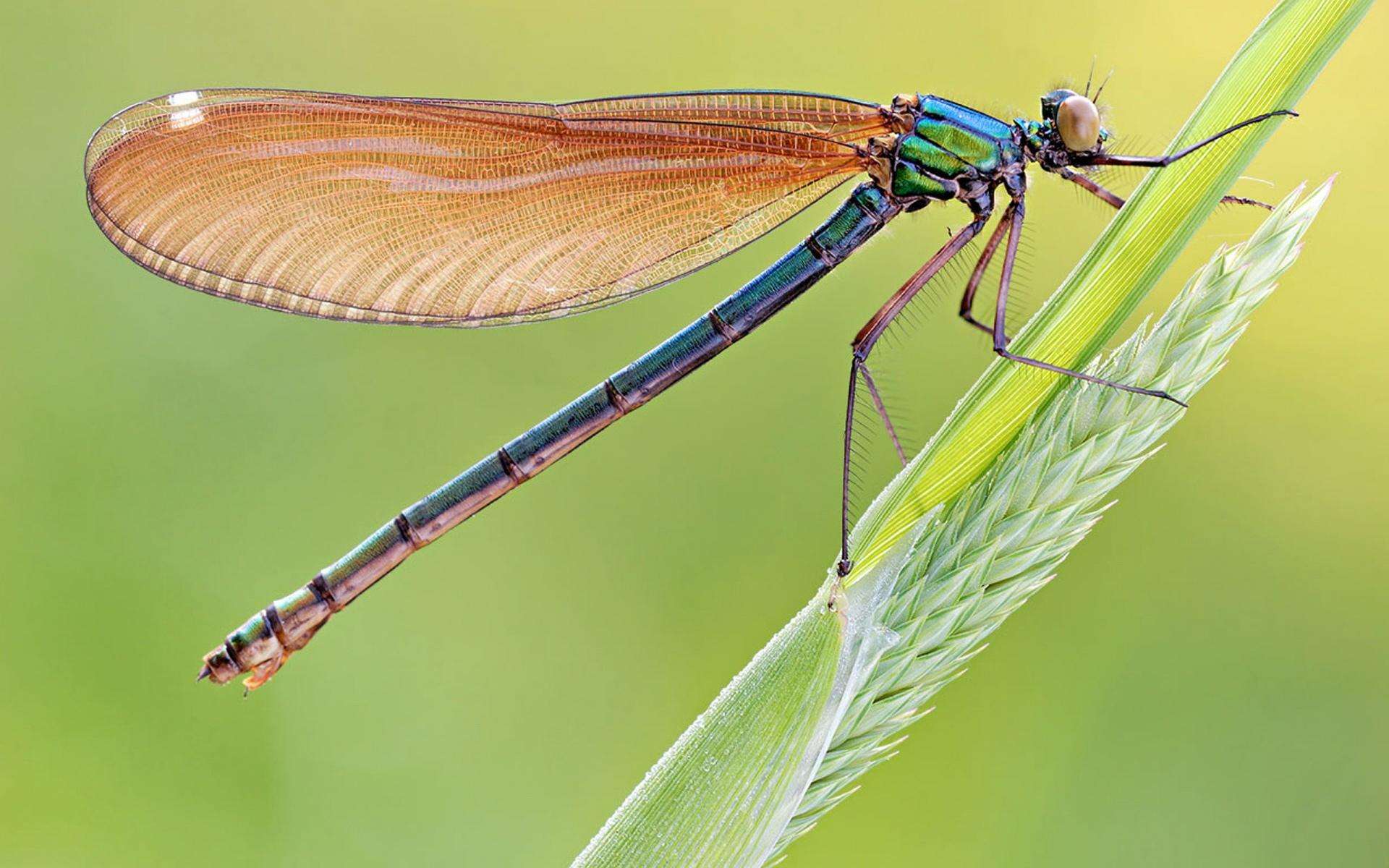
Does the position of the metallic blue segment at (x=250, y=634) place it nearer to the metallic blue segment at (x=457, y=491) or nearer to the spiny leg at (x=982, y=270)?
the metallic blue segment at (x=457, y=491)

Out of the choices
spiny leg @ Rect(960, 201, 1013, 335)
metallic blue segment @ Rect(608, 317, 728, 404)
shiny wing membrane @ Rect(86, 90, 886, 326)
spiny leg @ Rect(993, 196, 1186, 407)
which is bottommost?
spiny leg @ Rect(993, 196, 1186, 407)

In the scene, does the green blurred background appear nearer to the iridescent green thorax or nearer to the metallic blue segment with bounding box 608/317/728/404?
the iridescent green thorax

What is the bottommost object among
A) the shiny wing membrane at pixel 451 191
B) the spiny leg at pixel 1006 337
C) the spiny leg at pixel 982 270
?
the spiny leg at pixel 1006 337

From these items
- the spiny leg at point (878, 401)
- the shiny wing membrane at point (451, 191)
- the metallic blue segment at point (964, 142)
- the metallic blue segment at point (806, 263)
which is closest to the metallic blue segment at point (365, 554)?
the shiny wing membrane at point (451, 191)

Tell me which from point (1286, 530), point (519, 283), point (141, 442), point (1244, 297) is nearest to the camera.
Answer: point (1244, 297)

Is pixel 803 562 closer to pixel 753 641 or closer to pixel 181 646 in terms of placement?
pixel 753 641

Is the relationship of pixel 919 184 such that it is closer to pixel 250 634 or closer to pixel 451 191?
pixel 451 191

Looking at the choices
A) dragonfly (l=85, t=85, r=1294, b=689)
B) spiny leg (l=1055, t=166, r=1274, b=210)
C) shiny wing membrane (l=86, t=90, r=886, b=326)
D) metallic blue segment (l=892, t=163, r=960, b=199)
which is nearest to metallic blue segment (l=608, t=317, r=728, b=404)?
dragonfly (l=85, t=85, r=1294, b=689)

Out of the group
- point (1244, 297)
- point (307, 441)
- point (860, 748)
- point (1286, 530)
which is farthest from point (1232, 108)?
point (307, 441)
